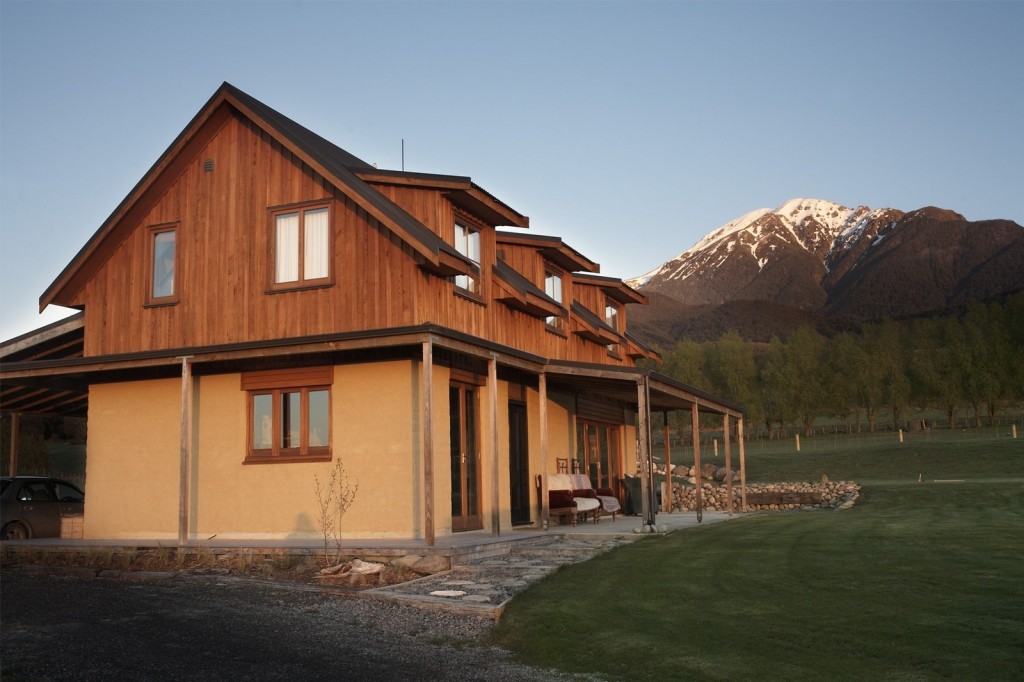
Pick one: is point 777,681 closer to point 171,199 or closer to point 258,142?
point 258,142

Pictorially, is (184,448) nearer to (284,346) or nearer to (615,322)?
(284,346)

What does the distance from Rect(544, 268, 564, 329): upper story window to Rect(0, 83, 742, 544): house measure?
2.83m

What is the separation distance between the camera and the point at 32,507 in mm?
15492

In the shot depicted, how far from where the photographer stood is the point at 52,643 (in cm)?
723

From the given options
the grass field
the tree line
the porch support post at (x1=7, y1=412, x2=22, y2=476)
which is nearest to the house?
the porch support post at (x1=7, y1=412, x2=22, y2=476)

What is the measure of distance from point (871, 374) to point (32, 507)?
56484 millimetres

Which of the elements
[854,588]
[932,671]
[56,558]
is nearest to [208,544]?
[56,558]

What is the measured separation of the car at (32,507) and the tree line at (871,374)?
5244 cm

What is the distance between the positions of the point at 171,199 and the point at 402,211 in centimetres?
437

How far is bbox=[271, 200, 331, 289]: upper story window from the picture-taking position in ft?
46.8

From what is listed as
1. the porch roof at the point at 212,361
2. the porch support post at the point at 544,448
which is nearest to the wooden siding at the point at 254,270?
the porch roof at the point at 212,361

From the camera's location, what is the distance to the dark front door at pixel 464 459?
14.4m

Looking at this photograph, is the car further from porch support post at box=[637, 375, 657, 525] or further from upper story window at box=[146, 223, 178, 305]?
porch support post at box=[637, 375, 657, 525]

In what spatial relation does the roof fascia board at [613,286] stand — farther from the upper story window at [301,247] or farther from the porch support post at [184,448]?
the porch support post at [184,448]
